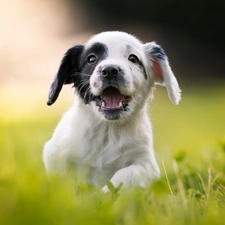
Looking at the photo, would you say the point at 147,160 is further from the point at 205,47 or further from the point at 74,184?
the point at 205,47

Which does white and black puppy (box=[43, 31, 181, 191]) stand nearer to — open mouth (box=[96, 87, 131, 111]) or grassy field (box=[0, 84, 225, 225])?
open mouth (box=[96, 87, 131, 111])

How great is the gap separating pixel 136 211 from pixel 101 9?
17.1 metres

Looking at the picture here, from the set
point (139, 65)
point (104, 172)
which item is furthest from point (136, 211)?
point (139, 65)

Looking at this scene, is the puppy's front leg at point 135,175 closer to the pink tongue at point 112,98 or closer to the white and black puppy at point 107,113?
the white and black puppy at point 107,113

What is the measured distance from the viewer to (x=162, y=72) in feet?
18.5

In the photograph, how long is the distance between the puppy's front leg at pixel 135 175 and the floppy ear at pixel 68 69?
93 cm

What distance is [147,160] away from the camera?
5098mm

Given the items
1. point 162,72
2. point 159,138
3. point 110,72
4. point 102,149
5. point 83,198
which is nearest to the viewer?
point 83,198

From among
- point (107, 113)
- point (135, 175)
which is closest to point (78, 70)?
point (107, 113)

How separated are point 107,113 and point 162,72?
84 cm

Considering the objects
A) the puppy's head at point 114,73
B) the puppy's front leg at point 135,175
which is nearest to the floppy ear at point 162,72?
the puppy's head at point 114,73

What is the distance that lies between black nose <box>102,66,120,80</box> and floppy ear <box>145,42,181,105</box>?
2.41 feet

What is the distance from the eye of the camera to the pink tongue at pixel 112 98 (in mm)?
5074

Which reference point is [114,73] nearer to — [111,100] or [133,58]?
[111,100]
